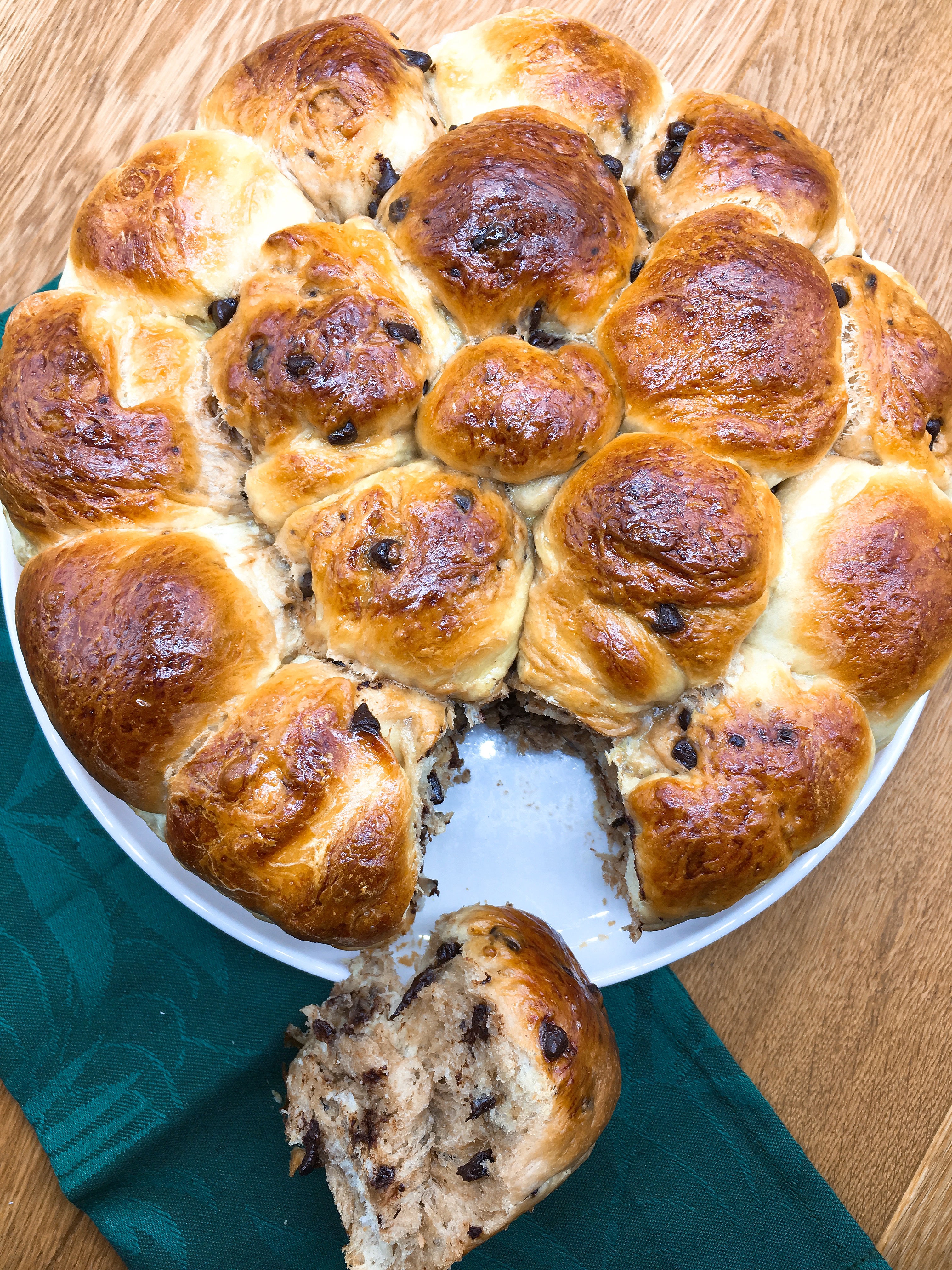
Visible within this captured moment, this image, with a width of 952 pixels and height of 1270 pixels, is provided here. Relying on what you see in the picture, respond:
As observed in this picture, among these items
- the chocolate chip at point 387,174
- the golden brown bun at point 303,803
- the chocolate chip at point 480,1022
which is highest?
the chocolate chip at point 387,174

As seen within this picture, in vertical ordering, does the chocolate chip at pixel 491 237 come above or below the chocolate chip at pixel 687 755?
above

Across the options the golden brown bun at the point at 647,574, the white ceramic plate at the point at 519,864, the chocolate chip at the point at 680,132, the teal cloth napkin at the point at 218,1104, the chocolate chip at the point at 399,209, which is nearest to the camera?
the golden brown bun at the point at 647,574

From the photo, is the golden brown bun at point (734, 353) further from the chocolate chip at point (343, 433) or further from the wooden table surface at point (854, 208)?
the wooden table surface at point (854, 208)

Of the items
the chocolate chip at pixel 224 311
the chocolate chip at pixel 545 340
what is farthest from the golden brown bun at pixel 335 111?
the chocolate chip at pixel 545 340

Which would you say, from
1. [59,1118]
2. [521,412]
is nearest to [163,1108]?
[59,1118]

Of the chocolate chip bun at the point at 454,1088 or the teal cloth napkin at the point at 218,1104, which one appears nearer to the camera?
the chocolate chip bun at the point at 454,1088

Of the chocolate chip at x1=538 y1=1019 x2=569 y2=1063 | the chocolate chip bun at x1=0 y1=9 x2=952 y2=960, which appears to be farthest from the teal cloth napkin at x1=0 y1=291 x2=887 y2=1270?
the chocolate chip bun at x1=0 y1=9 x2=952 y2=960

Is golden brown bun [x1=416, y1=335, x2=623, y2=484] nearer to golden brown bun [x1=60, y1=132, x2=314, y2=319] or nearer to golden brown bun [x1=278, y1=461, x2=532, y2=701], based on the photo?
golden brown bun [x1=278, y1=461, x2=532, y2=701]
